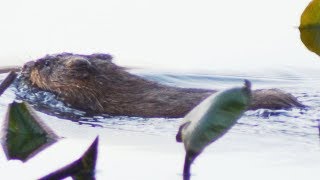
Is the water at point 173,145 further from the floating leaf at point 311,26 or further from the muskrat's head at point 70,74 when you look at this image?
the floating leaf at point 311,26

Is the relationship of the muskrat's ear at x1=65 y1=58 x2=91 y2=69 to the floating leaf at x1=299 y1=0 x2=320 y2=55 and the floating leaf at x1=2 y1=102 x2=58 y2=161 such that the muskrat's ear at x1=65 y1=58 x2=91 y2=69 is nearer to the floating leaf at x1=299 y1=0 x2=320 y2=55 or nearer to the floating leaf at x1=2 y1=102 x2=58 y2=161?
the floating leaf at x1=2 y1=102 x2=58 y2=161

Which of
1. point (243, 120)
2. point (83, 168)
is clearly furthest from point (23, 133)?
point (243, 120)

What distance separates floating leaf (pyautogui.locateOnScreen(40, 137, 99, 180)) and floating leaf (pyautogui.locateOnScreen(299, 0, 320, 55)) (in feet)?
1.35

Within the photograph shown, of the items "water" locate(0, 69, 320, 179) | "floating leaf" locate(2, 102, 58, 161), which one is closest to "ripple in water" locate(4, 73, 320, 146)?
"water" locate(0, 69, 320, 179)

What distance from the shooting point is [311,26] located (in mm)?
1482

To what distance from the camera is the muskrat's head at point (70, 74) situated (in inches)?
282

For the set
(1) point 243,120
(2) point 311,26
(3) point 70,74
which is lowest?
(1) point 243,120

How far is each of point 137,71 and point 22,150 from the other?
6.91 meters

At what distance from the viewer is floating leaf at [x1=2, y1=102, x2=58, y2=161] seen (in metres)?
1.64

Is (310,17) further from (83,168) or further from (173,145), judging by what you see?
(173,145)

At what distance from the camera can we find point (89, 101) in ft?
23.2

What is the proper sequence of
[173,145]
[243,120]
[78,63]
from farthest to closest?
[78,63] → [243,120] → [173,145]

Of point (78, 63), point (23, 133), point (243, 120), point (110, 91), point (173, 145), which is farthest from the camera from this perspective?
point (78, 63)

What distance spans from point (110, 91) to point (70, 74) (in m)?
0.43
